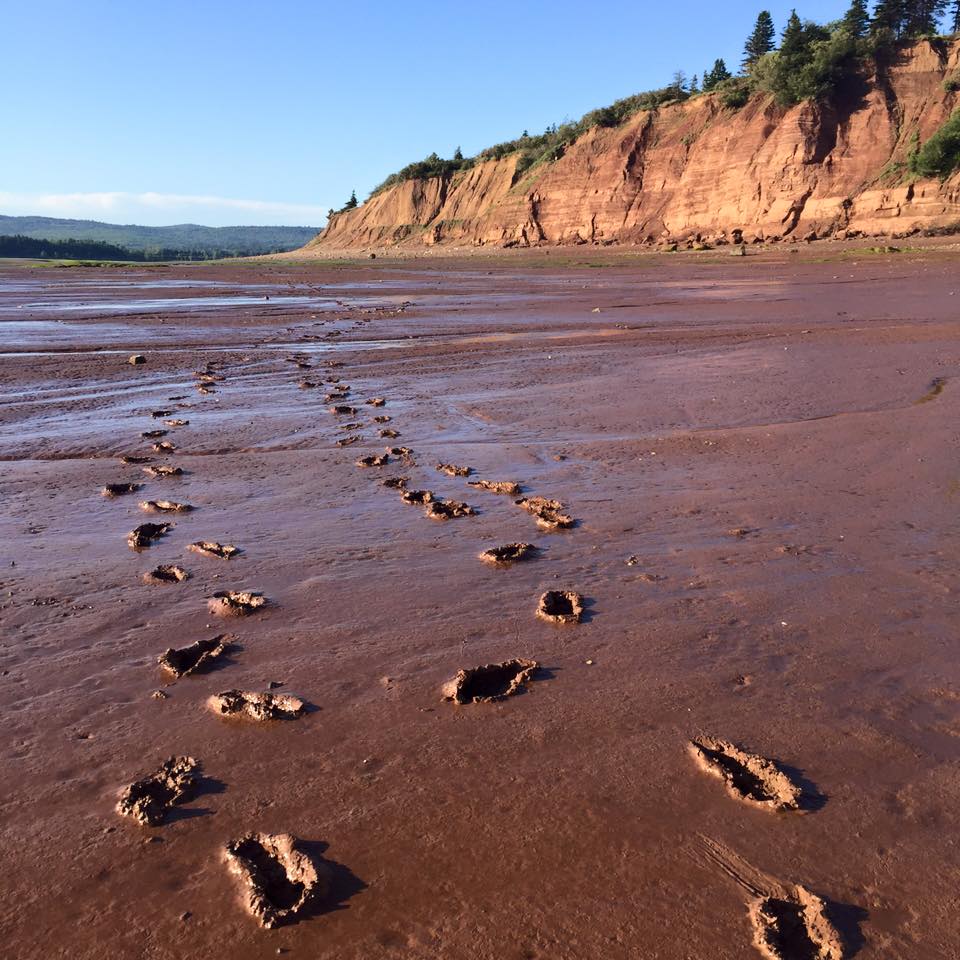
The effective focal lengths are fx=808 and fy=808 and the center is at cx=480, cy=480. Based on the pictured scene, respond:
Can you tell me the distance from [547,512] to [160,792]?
283 centimetres

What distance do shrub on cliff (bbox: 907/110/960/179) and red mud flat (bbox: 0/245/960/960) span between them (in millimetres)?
29858

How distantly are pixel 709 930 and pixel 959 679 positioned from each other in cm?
162

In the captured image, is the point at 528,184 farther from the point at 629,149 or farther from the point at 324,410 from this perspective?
the point at 324,410

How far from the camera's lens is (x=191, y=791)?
237 centimetres

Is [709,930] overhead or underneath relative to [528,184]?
underneath

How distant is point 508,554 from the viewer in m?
4.12

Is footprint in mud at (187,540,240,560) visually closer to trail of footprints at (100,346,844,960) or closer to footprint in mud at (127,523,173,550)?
trail of footprints at (100,346,844,960)

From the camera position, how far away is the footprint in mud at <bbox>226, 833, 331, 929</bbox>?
6.35ft

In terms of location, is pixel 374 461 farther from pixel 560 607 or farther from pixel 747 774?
pixel 747 774

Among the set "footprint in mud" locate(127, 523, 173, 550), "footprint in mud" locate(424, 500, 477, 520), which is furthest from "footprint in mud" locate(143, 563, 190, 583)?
"footprint in mud" locate(424, 500, 477, 520)

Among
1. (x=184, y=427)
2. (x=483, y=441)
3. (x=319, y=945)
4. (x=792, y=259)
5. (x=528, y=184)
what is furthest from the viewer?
(x=528, y=184)

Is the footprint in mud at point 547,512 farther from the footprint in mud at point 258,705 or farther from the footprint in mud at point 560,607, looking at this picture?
the footprint in mud at point 258,705

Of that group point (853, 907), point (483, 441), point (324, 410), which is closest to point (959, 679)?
→ point (853, 907)

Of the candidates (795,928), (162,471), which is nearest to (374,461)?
(162,471)
